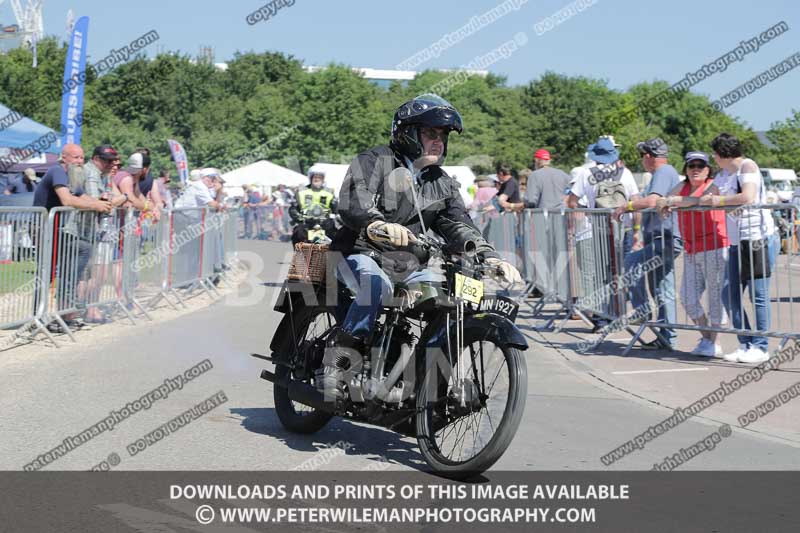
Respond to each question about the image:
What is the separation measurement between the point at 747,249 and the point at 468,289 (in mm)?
4887

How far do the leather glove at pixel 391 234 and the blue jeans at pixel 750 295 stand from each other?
16.3 feet

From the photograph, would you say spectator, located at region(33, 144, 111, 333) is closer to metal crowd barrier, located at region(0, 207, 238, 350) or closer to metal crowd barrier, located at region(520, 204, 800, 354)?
metal crowd barrier, located at region(0, 207, 238, 350)

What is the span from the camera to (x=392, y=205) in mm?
5680

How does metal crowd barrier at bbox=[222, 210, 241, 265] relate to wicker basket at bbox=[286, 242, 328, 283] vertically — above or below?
above

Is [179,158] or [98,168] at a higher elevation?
[179,158]

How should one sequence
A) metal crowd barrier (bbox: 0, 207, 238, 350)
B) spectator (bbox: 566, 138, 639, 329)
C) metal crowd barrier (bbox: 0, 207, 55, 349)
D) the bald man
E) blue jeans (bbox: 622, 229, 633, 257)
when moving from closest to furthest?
metal crowd barrier (bbox: 0, 207, 55, 349), metal crowd barrier (bbox: 0, 207, 238, 350), blue jeans (bbox: 622, 229, 633, 257), the bald man, spectator (bbox: 566, 138, 639, 329)

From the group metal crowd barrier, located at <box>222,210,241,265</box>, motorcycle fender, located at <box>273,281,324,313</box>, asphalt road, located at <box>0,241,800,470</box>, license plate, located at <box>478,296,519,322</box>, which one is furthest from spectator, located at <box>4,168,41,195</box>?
license plate, located at <box>478,296,519,322</box>

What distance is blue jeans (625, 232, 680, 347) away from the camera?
984cm

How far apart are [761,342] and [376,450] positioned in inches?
194

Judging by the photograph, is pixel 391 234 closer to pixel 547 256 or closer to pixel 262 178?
pixel 547 256

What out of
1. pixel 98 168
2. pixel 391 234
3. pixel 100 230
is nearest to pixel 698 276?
pixel 391 234

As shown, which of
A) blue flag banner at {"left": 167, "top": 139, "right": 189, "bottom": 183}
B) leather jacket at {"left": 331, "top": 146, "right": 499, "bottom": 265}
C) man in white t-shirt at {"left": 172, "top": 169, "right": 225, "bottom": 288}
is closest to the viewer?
leather jacket at {"left": 331, "top": 146, "right": 499, "bottom": 265}

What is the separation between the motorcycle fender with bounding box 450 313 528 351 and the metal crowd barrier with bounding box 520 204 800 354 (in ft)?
15.5

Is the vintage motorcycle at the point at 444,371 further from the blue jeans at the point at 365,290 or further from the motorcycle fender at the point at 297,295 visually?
the motorcycle fender at the point at 297,295
